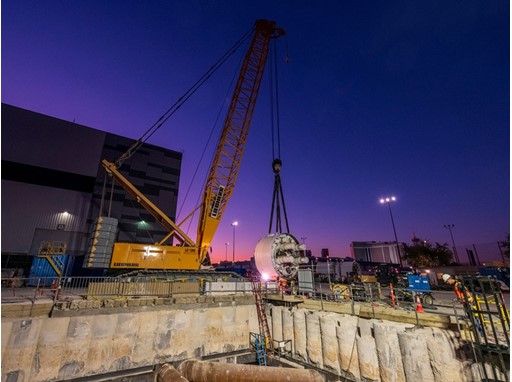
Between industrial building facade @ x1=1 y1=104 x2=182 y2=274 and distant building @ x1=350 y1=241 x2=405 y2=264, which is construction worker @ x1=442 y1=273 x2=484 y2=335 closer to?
industrial building facade @ x1=1 y1=104 x2=182 y2=274

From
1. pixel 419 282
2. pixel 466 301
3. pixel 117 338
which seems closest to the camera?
pixel 466 301

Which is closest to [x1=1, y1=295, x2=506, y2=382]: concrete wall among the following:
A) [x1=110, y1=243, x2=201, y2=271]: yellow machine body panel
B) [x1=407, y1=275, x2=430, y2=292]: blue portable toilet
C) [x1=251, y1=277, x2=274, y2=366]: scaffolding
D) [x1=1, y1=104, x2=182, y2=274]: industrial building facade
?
[x1=251, y1=277, x2=274, y2=366]: scaffolding

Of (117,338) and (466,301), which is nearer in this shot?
(466,301)

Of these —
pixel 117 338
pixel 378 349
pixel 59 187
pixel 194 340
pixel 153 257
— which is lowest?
pixel 194 340

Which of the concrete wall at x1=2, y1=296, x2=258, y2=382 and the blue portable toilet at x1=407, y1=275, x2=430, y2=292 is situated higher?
the blue portable toilet at x1=407, y1=275, x2=430, y2=292

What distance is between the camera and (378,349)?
11.3 meters

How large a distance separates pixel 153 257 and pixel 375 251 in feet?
317

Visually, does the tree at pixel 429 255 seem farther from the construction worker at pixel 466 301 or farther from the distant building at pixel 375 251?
the construction worker at pixel 466 301

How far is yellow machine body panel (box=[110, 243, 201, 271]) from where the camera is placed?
70.3 ft

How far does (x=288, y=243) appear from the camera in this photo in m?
14.2

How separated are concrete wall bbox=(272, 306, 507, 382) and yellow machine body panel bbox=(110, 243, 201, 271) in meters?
12.3

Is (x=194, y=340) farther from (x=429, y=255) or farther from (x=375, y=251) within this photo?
(x=375, y=251)

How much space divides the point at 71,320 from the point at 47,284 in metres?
19.6

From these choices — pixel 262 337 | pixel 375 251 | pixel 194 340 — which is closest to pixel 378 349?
pixel 262 337
